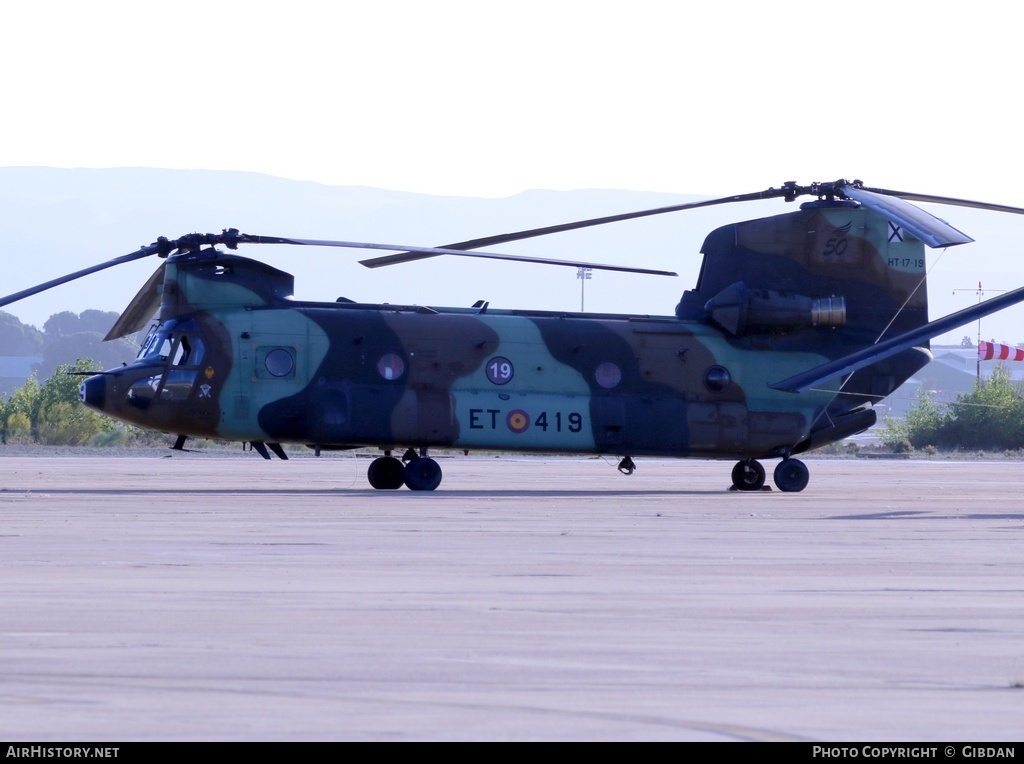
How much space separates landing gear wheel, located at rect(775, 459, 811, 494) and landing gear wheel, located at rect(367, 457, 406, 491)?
612cm

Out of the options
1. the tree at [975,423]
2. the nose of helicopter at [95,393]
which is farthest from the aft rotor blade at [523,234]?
the tree at [975,423]

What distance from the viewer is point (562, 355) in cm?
2408

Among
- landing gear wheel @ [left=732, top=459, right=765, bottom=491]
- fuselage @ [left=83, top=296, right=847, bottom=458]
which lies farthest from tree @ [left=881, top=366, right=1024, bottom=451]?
fuselage @ [left=83, top=296, right=847, bottom=458]

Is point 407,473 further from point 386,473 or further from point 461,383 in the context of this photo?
point 461,383

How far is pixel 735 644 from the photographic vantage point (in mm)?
7996

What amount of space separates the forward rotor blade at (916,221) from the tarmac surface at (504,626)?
189 inches

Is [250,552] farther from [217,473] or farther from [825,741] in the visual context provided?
[217,473]

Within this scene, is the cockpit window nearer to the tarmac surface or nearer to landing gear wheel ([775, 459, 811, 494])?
the tarmac surface

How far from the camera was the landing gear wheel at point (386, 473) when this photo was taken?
957 inches

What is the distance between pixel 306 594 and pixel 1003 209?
16551 mm

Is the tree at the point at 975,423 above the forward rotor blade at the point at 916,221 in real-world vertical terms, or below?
below

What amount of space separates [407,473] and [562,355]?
3.06 metres

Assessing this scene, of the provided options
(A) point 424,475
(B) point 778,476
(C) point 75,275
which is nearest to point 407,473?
(A) point 424,475

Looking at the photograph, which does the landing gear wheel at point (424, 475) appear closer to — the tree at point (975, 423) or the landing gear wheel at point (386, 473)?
the landing gear wheel at point (386, 473)
